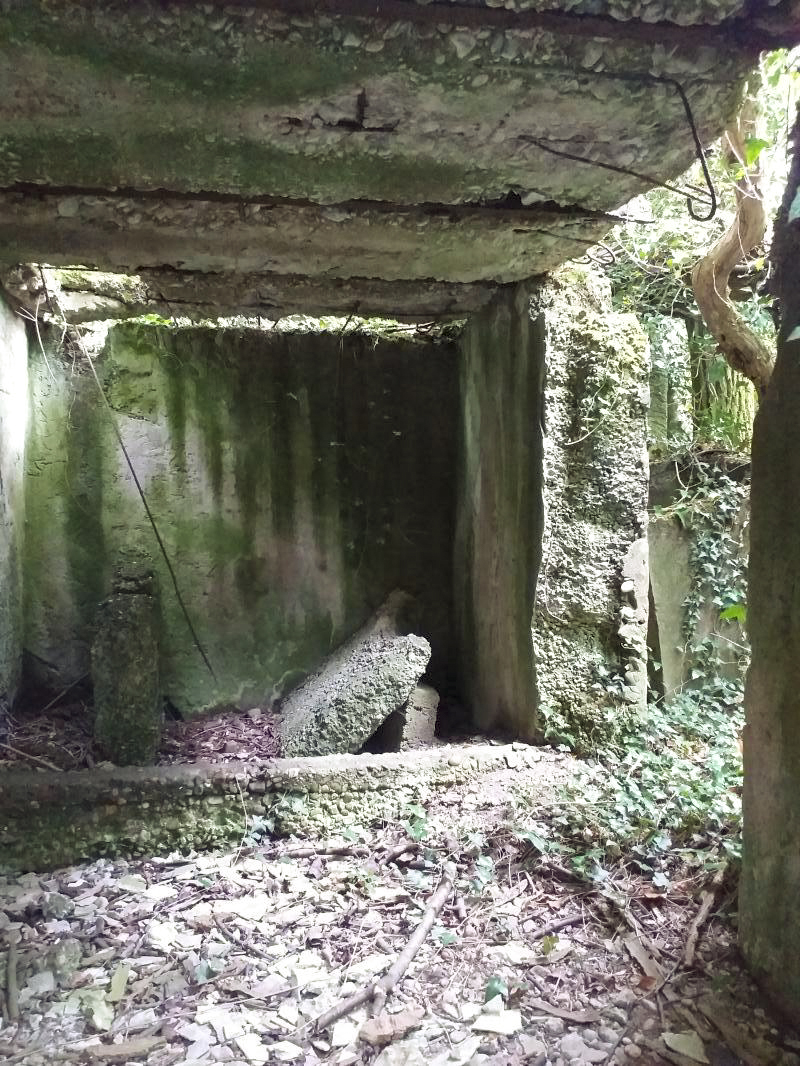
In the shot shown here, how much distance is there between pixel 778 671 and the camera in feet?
5.39

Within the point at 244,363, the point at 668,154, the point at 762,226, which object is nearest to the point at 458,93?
the point at 668,154

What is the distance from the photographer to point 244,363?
387 centimetres

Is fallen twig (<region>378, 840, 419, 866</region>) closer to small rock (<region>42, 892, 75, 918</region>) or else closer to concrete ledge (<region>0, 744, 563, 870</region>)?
concrete ledge (<region>0, 744, 563, 870</region>)

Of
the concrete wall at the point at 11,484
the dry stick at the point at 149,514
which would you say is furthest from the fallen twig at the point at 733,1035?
the concrete wall at the point at 11,484

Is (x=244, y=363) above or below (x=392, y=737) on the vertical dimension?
above

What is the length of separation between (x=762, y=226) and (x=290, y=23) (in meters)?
2.50

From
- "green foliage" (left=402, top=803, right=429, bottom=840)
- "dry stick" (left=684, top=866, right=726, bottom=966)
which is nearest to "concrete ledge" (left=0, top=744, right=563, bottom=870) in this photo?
"green foliage" (left=402, top=803, right=429, bottom=840)

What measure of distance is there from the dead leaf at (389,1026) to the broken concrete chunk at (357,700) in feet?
4.27

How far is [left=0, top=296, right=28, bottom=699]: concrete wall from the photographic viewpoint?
3.21 m

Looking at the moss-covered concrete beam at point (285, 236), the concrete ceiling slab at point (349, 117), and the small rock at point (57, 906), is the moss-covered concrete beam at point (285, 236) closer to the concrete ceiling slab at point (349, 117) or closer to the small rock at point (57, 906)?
the concrete ceiling slab at point (349, 117)

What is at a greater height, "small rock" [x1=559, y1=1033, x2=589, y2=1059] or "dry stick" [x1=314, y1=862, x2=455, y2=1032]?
"dry stick" [x1=314, y1=862, x2=455, y2=1032]

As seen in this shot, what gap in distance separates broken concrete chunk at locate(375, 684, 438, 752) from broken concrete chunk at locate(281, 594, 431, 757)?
0.11 meters

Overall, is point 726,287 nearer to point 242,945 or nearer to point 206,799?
point 206,799

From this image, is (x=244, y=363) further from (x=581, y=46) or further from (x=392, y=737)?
(x=581, y=46)
